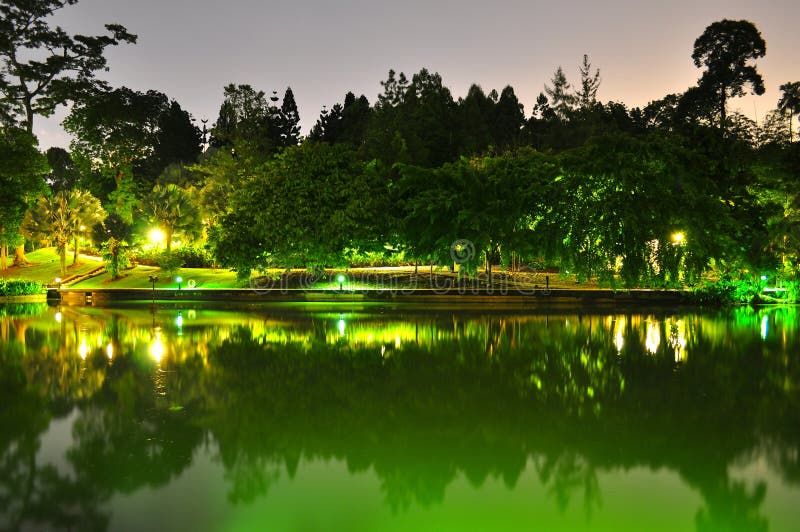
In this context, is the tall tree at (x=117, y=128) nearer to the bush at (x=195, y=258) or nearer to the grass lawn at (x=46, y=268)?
the grass lawn at (x=46, y=268)

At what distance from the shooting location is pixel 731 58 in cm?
5228

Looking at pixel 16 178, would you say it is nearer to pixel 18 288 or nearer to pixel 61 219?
pixel 61 219

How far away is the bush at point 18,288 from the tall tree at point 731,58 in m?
49.1

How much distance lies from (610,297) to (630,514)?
23.3m

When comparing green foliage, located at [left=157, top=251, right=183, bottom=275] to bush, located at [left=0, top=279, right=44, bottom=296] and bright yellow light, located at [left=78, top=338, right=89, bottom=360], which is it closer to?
bush, located at [left=0, top=279, right=44, bottom=296]

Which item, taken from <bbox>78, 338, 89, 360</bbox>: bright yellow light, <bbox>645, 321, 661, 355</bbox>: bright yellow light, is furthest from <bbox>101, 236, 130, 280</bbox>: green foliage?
<bbox>645, 321, 661, 355</bbox>: bright yellow light

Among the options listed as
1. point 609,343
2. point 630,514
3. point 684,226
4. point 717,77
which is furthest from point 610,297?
point 717,77

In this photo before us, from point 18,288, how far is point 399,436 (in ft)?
100.0

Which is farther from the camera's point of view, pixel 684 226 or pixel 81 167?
pixel 81 167

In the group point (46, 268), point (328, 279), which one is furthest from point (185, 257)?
point (328, 279)

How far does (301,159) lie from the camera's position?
1167 inches

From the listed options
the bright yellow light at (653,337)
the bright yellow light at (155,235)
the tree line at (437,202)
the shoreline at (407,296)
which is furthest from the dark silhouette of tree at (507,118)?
the bright yellow light at (653,337)

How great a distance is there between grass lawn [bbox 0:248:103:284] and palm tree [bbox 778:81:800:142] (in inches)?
2007

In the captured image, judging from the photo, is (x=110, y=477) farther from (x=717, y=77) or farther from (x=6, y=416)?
(x=717, y=77)
